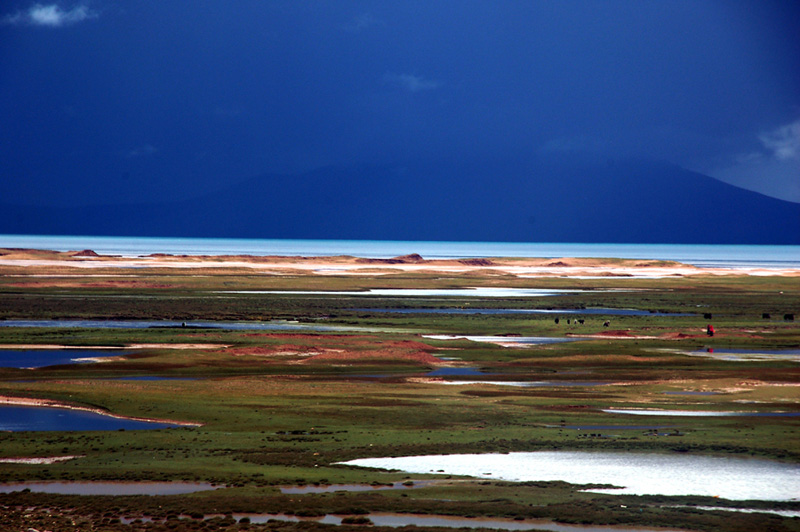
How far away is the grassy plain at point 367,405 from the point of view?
19.2 m

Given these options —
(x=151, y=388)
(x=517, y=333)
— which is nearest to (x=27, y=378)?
(x=151, y=388)

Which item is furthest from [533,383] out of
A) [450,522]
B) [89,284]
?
[89,284]

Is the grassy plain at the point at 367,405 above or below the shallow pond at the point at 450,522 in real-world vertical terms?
above

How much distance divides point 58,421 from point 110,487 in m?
9.14

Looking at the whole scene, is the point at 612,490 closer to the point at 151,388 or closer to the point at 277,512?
the point at 277,512

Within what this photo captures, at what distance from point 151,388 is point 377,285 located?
3011 inches

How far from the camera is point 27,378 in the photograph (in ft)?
122

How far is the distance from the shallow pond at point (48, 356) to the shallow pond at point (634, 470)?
24.3 metres

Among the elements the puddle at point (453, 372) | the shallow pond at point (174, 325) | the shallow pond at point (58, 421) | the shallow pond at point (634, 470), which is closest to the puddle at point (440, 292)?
the shallow pond at point (174, 325)

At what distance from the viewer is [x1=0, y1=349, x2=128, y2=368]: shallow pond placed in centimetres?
4184

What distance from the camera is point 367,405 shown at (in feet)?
104

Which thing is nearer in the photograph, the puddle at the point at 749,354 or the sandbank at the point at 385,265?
the puddle at the point at 749,354

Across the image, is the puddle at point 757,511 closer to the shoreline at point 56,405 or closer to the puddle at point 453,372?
the shoreline at point 56,405

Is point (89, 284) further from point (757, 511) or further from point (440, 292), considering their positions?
point (757, 511)
